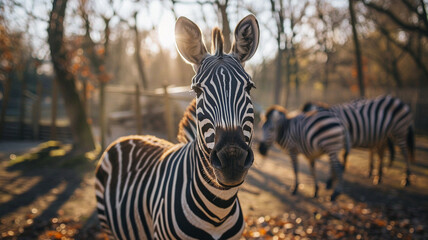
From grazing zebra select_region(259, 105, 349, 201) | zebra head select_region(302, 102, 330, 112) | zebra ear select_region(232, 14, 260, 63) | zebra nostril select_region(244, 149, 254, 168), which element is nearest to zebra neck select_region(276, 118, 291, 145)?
grazing zebra select_region(259, 105, 349, 201)

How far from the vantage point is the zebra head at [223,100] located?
1381 millimetres

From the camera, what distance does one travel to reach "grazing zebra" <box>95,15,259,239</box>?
145cm

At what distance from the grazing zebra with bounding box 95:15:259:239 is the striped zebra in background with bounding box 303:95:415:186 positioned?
5.27 meters

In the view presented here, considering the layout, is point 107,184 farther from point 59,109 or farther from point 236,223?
point 59,109

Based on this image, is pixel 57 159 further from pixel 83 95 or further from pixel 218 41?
pixel 218 41

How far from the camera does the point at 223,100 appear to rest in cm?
158

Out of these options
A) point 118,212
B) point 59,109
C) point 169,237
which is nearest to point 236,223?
point 169,237

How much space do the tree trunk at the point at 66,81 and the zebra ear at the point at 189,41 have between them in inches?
343

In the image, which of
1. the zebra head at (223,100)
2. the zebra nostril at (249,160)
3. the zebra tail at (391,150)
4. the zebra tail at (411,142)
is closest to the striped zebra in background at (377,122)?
the zebra tail at (411,142)

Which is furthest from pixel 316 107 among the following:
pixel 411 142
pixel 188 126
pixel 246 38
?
pixel 246 38

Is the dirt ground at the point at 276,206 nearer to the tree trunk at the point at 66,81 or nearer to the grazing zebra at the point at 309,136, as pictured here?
the grazing zebra at the point at 309,136

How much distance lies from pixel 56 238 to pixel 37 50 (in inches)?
347

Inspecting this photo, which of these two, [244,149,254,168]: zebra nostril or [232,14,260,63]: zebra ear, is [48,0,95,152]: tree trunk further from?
[244,149,254,168]: zebra nostril

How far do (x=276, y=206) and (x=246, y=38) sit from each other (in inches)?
176
